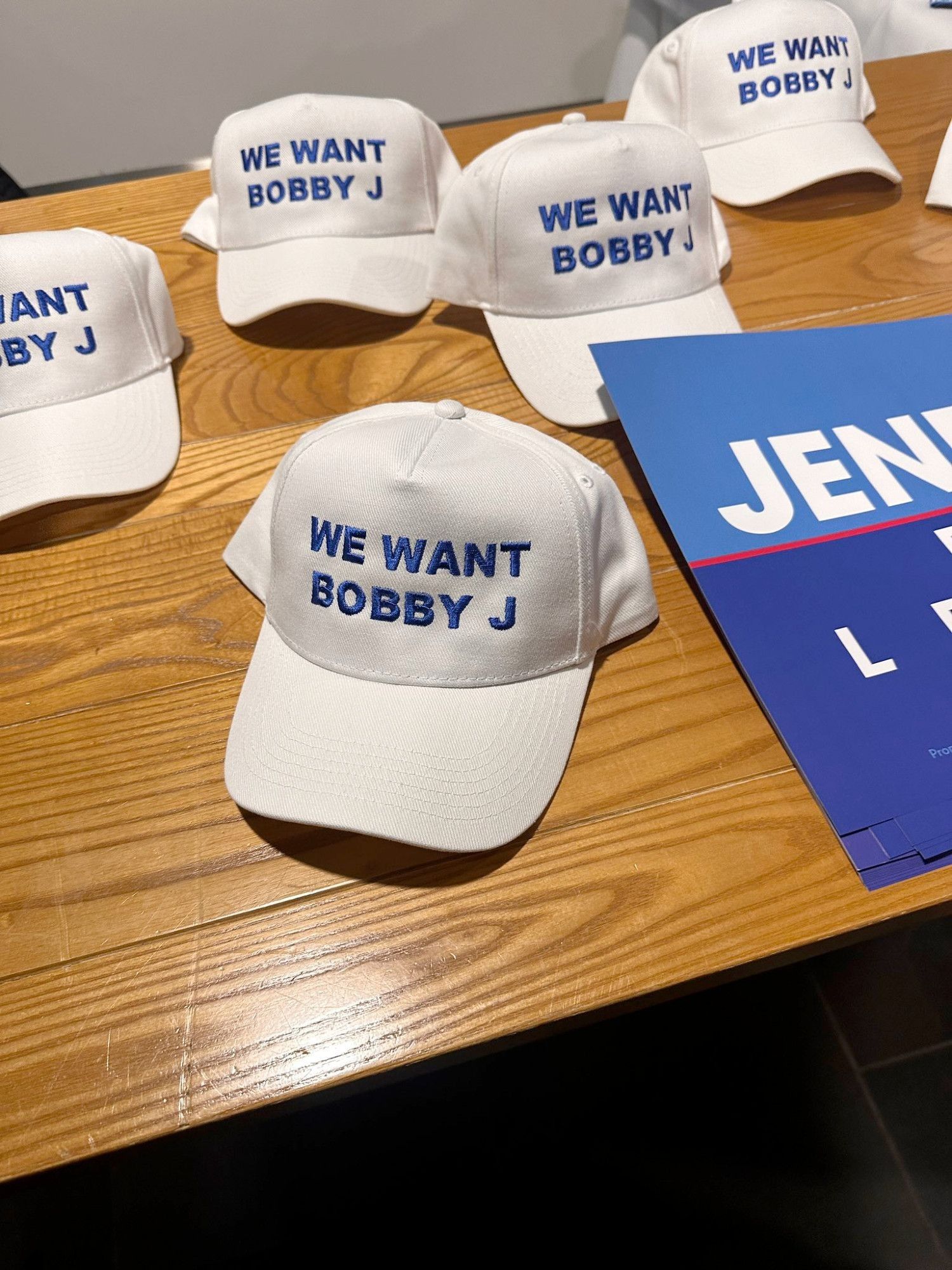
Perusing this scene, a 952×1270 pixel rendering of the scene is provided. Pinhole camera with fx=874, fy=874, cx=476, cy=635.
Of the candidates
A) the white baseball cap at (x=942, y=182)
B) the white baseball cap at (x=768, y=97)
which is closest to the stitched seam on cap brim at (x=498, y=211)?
the white baseball cap at (x=768, y=97)

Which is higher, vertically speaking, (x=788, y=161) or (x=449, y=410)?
(x=788, y=161)

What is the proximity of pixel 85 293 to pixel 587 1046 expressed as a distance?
84 cm

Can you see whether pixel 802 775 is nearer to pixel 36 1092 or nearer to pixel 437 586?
pixel 437 586

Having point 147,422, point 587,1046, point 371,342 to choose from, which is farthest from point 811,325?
point 587,1046

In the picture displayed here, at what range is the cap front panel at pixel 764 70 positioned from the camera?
92 cm

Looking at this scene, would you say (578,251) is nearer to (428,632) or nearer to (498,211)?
(498,211)

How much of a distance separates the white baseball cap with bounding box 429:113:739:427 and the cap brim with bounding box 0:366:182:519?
0.28 metres

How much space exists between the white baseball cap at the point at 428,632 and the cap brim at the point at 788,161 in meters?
0.52

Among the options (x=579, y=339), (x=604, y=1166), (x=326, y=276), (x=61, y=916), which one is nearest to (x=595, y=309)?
(x=579, y=339)

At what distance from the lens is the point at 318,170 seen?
0.85 meters

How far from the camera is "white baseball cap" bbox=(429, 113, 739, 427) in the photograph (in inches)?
30.4

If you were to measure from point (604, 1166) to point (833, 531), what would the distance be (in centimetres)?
62

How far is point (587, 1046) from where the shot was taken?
879mm

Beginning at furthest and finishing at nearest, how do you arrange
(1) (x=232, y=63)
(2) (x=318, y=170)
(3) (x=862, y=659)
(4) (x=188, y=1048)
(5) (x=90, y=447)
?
(1) (x=232, y=63) → (2) (x=318, y=170) → (5) (x=90, y=447) → (3) (x=862, y=659) → (4) (x=188, y=1048)
